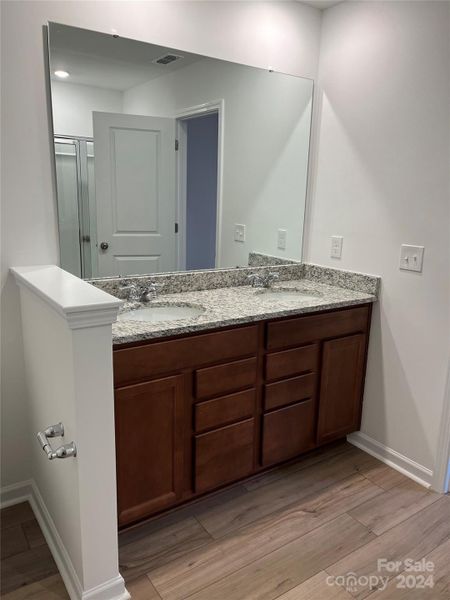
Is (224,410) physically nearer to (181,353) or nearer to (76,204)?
(181,353)

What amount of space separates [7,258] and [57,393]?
25.7 inches

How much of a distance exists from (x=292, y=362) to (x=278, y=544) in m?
0.77

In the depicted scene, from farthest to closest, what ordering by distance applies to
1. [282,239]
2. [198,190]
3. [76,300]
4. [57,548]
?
[282,239]
[198,190]
[57,548]
[76,300]

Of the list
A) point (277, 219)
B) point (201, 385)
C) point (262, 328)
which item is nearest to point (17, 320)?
point (201, 385)

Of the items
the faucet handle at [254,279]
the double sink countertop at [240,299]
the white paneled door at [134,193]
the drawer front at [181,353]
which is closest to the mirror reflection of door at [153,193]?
the white paneled door at [134,193]

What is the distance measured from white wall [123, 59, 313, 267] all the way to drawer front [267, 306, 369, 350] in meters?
0.56

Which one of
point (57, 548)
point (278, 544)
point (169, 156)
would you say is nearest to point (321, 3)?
point (169, 156)

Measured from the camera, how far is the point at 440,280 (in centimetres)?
207

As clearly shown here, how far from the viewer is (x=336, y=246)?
2557 millimetres

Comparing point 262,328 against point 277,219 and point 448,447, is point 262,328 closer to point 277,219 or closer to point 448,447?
point 277,219

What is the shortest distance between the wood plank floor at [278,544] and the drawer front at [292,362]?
0.56m

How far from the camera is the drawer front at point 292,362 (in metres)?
2.07

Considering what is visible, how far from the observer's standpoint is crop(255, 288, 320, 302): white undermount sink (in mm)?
2451

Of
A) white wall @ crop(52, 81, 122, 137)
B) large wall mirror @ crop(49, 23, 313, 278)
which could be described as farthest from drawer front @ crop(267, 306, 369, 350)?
white wall @ crop(52, 81, 122, 137)
